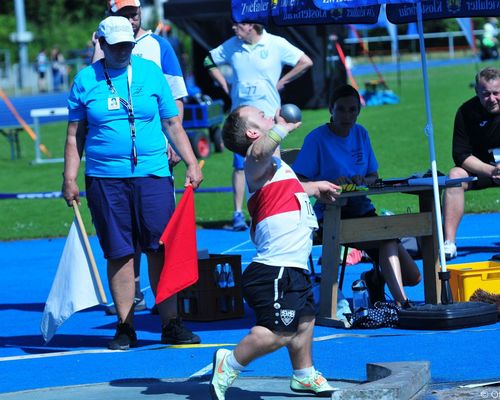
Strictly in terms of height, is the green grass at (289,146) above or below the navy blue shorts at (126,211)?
below

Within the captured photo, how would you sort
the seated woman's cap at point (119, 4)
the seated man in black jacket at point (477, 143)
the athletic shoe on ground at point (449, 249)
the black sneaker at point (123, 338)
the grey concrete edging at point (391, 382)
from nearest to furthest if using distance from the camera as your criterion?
the grey concrete edging at point (391, 382)
the black sneaker at point (123, 338)
the seated woman's cap at point (119, 4)
the seated man in black jacket at point (477, 143)
the athletic shoe on ground at point (449, 249)

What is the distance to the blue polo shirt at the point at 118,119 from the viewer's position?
7676 millimetres

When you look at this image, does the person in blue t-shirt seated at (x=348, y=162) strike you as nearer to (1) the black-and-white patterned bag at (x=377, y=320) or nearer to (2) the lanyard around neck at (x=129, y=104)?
(1) the black-and-white patterned bag at (x=377, y=320)

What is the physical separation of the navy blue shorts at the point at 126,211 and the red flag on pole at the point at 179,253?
20 cm

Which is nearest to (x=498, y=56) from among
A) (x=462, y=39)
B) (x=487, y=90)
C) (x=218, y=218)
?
(x=462, y=39)

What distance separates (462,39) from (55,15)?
101 ft

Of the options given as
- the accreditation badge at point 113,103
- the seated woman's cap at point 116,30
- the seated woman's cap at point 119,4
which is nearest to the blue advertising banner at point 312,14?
the seated woman's cap at point 119,4

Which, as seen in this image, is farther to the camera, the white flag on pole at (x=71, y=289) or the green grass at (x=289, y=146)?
the green grass at (x=289, y=146)

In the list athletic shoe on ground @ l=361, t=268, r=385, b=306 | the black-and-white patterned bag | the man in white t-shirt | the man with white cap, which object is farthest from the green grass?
the man with white cap

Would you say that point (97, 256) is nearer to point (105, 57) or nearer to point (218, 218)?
point (218, 218)

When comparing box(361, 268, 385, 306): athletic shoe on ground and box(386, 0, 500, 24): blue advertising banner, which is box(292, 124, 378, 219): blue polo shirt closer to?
box(361, 268, 385, 306): athletic shoe on ground

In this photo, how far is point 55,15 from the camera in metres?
82.2

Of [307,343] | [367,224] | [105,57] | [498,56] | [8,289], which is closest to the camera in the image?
[307,343]

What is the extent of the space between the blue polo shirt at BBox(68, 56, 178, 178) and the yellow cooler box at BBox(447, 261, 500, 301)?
7.27ft
